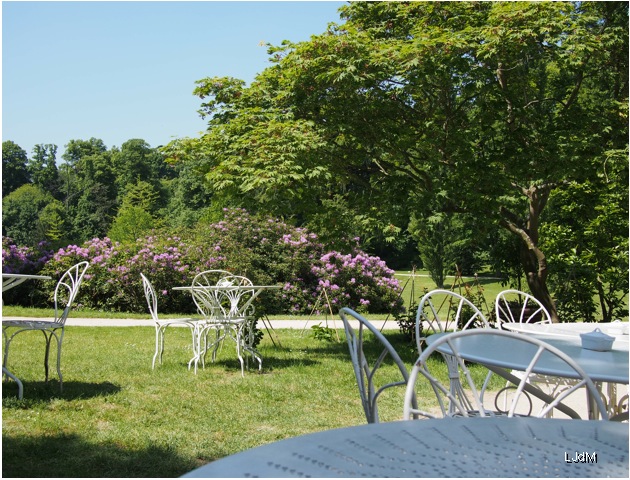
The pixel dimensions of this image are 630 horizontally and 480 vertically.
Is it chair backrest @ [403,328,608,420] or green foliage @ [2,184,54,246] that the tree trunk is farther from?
green foliage @ [2,184,54,246]

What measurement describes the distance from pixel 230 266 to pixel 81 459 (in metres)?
8.07

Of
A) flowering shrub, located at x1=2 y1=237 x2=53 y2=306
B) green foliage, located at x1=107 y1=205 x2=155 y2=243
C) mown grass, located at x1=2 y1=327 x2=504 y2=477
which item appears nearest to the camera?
mown grass, located at x1=2 y1=327 x2=504 y2=477

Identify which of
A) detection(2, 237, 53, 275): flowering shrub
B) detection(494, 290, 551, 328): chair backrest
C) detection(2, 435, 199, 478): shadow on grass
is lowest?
detection(2, 435, 199, 478): shadow on grass

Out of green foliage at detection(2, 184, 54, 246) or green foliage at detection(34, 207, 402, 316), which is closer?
green foliage at detection(34, 207, 402, 316)

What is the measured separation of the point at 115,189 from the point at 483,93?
43736 millimetres

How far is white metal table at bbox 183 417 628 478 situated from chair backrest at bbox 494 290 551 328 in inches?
87.7

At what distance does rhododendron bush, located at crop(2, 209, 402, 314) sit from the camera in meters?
11.3

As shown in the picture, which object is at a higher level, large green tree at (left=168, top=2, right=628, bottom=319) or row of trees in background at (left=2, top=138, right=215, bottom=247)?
row of trees in background at (left=2, top=138, right=215, bottom=247)

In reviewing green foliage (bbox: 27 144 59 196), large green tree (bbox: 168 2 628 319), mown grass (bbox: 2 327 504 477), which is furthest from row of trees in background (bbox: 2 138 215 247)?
mown grass (bbox: 2 327 504 477)

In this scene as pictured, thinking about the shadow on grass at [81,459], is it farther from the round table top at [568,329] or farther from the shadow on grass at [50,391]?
the round table top at [568,329]

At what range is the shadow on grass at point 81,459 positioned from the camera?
2994 mm

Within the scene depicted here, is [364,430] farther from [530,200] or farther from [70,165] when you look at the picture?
[70,165]

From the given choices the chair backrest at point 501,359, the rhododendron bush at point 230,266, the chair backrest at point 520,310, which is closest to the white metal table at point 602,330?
the chair backrest at point 501,359

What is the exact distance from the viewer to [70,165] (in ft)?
196
